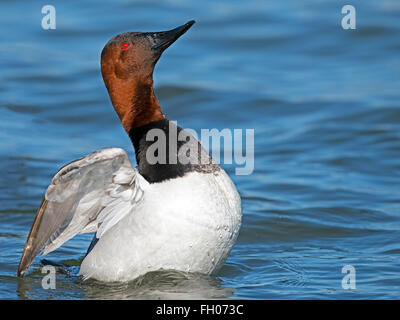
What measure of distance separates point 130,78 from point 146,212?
1156 millimetres

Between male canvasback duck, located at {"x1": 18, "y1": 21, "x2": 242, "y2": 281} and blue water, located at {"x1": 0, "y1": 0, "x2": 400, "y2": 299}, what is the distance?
195 millimetres

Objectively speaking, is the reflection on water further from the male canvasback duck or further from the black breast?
the black breast

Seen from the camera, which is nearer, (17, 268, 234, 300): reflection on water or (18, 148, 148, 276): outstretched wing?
(18, 148, 148, 276): outstretched wing

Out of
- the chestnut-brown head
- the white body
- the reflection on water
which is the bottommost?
the reflection on water

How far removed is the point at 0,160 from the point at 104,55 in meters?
3.81

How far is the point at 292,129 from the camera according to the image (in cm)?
1059

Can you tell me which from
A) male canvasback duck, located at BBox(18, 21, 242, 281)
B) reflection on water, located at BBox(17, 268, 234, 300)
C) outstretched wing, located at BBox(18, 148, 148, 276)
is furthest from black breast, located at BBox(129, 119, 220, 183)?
reflection on water, located at BBox(17, 268, 234, 300)

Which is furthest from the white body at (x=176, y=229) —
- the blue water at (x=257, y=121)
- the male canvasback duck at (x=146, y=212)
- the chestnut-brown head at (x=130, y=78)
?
the chestnut-brown head at (x=130, y=78)

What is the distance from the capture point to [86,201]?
224 inches

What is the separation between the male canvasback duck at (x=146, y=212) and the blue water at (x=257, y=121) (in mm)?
195

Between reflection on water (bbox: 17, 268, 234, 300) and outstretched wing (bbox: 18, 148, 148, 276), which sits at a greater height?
outstretched wing (bbox: 18, 148, 148, 276)

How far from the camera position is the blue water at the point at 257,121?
21.4 feet

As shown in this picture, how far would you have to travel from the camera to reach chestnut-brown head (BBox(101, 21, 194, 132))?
606 centimetres
